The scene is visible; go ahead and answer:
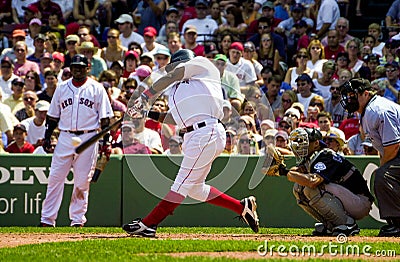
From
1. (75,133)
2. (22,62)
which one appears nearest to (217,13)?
(22,62)

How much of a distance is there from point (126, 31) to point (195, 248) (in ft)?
37.8

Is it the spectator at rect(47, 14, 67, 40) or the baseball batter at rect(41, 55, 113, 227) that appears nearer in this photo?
the baseball batter at rect(41, 55, 113, 227)

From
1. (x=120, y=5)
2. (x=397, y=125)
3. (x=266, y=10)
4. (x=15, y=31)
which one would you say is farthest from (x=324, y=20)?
(x=397, y=125)

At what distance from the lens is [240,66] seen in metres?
17.5

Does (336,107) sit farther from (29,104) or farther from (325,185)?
(325,185)

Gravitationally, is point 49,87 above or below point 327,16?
below

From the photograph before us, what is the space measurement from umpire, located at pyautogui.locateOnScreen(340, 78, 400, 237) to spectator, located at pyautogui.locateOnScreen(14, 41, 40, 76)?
983 cm

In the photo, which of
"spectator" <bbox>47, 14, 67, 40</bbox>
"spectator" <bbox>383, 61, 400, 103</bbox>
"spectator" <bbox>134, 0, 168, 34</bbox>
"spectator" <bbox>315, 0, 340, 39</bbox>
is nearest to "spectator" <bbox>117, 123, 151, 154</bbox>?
"spectator" <bbox>383, 61, 400, 103</bbox>

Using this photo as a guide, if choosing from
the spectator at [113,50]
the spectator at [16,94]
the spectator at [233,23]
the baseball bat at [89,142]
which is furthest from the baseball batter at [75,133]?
the spectator at [233,23]

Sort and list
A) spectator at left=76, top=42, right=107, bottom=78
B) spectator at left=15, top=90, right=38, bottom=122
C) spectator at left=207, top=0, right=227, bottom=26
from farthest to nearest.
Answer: spectator at left=207, top=0, right=227, bottom=26 < spectator at left=76, top=42, right=107, bottom=78 < spectator at left=15, top=90, right=38, bottom=122

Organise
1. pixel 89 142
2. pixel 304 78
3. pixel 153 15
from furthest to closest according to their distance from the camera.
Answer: pixel 153 15 → pixel 304 78 → pixel 89 142

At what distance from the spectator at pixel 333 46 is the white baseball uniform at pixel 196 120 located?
886cm

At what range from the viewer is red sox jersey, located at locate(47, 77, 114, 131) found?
1278cm

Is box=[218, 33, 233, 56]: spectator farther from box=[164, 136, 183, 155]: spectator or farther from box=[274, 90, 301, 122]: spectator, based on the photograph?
box=[164, 136, 183, 155]: spectator
